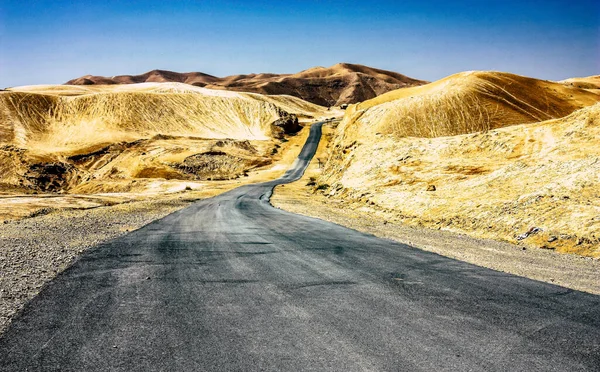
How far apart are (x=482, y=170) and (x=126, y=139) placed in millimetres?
74818

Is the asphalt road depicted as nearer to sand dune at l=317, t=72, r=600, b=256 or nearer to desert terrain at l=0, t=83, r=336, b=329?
desert terrain at l=0, t=83, r=336, b=329

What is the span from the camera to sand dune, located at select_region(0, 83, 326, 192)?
61562 mm

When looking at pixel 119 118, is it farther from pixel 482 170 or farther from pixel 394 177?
pixel 482 170

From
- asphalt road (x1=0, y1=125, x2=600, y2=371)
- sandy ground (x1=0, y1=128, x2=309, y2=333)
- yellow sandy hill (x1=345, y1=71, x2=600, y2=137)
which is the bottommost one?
sandy ground (x1=0, y1=128, x2=309, y2=333)

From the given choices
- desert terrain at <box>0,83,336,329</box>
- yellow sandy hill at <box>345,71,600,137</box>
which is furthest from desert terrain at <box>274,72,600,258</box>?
desert terrain at <box>0,83,336,329</box>

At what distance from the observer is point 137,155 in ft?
231

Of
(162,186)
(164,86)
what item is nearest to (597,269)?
(162,186)

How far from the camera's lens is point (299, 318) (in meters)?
5.48

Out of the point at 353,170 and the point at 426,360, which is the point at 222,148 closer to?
the point at 353,170

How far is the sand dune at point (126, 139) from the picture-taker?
6156cm

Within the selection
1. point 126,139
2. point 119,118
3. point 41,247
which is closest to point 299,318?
point 41,247

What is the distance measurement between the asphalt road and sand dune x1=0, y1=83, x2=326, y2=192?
→ 4907 cm

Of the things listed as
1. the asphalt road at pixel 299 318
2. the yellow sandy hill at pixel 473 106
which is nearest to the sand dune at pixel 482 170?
the yellow sandy hill at pixel 473 106

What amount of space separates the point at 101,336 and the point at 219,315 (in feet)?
5.03
